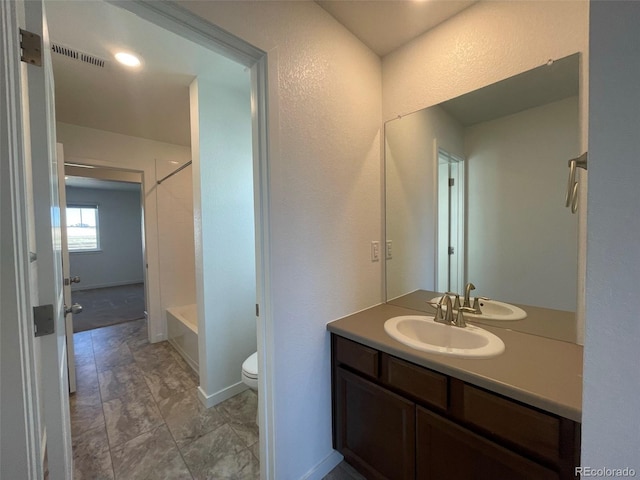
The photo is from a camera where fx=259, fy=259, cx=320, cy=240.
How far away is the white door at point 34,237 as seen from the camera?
62cm

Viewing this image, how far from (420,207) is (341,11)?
46.0 inches

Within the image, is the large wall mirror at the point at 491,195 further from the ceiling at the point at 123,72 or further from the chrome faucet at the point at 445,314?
the ceiling at the point at 123,72

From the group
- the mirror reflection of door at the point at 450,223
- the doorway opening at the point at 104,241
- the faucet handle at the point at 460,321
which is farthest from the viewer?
the doorway opening at the point at 104,241

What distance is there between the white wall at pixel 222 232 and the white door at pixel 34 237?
118cm

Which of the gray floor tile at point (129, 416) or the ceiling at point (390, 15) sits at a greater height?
the ceiling at point (390, 15)

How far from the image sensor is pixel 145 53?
5.33ft

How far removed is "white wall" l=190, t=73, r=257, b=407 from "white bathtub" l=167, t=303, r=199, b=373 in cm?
44

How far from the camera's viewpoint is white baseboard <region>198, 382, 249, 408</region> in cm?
197

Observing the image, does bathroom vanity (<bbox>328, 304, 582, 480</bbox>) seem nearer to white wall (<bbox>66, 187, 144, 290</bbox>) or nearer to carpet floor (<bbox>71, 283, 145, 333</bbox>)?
carpet floor (<bbox>71, 283, 145, 333</bbox>)

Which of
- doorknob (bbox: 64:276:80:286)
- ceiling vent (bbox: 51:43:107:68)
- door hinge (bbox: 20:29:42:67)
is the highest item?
ceiling vent (bbox: 51:43:107:68)

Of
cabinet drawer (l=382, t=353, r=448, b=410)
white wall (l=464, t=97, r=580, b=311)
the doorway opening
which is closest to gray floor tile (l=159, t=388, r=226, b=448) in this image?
cabinet drawer (l=382, t=353, r=448, b=410)

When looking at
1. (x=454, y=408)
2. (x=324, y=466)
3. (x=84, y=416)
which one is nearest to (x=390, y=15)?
(x=454, y=408)

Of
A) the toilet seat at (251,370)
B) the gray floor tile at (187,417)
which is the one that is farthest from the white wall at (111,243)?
the toilet seat at (251,370)

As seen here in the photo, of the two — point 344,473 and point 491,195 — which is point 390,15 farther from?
point 344,473
